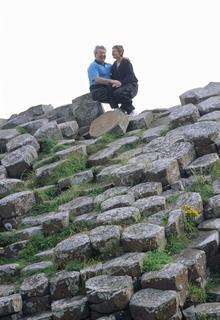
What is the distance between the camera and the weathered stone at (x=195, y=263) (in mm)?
8180

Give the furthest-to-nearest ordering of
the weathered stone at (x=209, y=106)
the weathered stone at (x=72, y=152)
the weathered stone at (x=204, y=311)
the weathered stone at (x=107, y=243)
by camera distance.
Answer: the weathered stone at (x=209, y=106)
the weathered stone at (x=72, y=152)
the weathered stone at (x=107, y=243)
the weathered stone at (x=204, y=311)

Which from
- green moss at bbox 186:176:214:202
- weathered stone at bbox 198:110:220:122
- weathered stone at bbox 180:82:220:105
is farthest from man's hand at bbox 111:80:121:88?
green moss at bbox 186:176:214:202

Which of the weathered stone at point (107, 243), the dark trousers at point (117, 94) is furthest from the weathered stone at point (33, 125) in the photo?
the weathered stone at point (107, 243)

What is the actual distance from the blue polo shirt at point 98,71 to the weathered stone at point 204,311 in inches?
336

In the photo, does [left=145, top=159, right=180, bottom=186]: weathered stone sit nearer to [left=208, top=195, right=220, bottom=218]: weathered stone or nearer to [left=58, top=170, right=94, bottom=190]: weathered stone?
[left=208, top=195, right=220, bottom=218]: weathered stone

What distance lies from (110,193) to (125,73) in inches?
201

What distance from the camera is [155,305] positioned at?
7.43 metres

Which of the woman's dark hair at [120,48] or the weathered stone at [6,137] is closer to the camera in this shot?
the woman's dark hair at [120,48]

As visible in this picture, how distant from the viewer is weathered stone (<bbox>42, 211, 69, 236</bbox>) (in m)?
10.0

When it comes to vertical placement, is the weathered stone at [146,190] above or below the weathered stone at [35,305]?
above

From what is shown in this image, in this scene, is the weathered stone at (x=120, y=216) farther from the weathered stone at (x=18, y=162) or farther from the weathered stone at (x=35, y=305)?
the weathered stone at (x=18, y=162)

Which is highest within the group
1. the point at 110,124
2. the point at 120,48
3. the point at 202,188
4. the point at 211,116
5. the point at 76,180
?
the point at 120,48

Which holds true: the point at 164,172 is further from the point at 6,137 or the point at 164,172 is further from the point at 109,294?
the point at 6,137

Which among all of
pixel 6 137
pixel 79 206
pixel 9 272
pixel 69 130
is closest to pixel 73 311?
pixel 9 272
